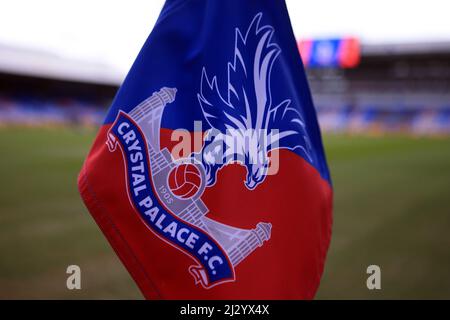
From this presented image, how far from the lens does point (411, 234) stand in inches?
189

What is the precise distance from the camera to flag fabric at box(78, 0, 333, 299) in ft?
4.30

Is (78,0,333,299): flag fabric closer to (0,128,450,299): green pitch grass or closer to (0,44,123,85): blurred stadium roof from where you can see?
(0,128,450,299): green pitch grass

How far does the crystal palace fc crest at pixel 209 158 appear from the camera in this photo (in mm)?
1312

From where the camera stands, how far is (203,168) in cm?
135

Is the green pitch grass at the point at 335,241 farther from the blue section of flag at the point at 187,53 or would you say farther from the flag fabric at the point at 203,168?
the blue section of flag at the point at 187,53

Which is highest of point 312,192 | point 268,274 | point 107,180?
point 107,180

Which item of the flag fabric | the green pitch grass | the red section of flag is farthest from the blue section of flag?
the green pitch grass

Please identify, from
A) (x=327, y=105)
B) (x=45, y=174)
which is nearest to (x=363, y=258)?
(x=45, y=174)

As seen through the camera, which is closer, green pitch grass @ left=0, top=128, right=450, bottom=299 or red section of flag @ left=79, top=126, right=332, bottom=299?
red section of flag @ left=79, top=126, right=332, bottom=299

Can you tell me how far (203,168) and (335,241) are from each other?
3.53 m

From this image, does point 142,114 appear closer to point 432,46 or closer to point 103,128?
point 103,128

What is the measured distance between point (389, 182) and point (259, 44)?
7787 mm

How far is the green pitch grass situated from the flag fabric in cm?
192

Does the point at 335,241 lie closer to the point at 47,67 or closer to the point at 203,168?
the point at 203,168
